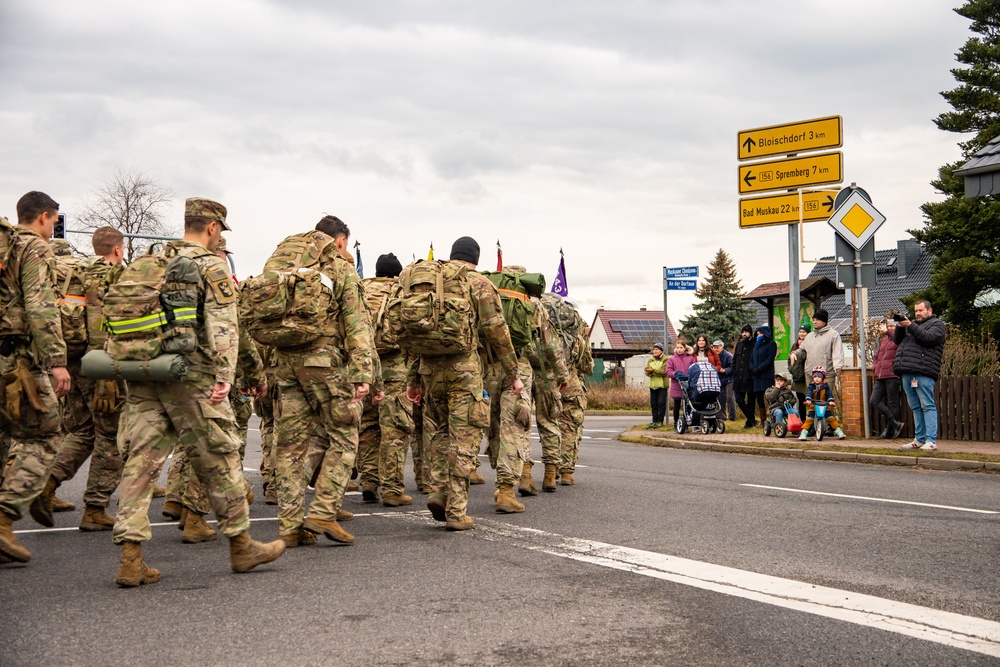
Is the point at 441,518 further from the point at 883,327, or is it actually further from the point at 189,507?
the point at 883,327

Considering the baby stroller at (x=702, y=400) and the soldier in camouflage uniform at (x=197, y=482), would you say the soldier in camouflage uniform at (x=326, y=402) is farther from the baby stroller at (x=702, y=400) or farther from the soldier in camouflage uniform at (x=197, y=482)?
the baby stroller at (x=702, y=400)

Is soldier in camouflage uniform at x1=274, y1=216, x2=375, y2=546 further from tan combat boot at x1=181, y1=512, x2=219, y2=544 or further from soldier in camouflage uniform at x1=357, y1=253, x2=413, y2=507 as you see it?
soldier in camouflage uniform at x1=357, y1=253, x2=413, y2=507

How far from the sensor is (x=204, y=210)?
6254 millimetres

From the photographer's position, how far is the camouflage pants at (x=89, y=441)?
316 inches

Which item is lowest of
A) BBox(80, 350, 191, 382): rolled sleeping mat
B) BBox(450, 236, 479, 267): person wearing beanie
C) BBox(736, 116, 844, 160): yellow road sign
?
BBox(80, 350, 191, 382): rolled sleeping mat

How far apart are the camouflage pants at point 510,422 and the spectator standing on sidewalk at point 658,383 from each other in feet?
39.9

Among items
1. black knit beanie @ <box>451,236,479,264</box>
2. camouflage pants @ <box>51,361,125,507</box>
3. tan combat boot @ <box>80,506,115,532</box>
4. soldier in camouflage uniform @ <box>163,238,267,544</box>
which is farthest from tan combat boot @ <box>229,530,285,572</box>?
black knit beanie @ <box>451,236,479,264</box>

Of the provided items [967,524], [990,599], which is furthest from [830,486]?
[990,599]

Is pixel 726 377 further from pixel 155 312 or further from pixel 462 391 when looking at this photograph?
pixel 155 312

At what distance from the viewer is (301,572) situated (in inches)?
237

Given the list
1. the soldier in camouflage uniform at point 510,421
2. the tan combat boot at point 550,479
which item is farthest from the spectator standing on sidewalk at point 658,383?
the soldier in camouflage uniform at point 510,421

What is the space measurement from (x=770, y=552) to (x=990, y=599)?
152cm

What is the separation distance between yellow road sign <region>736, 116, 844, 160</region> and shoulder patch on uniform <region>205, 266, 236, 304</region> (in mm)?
16296

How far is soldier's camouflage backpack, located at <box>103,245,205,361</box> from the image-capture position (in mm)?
5742
